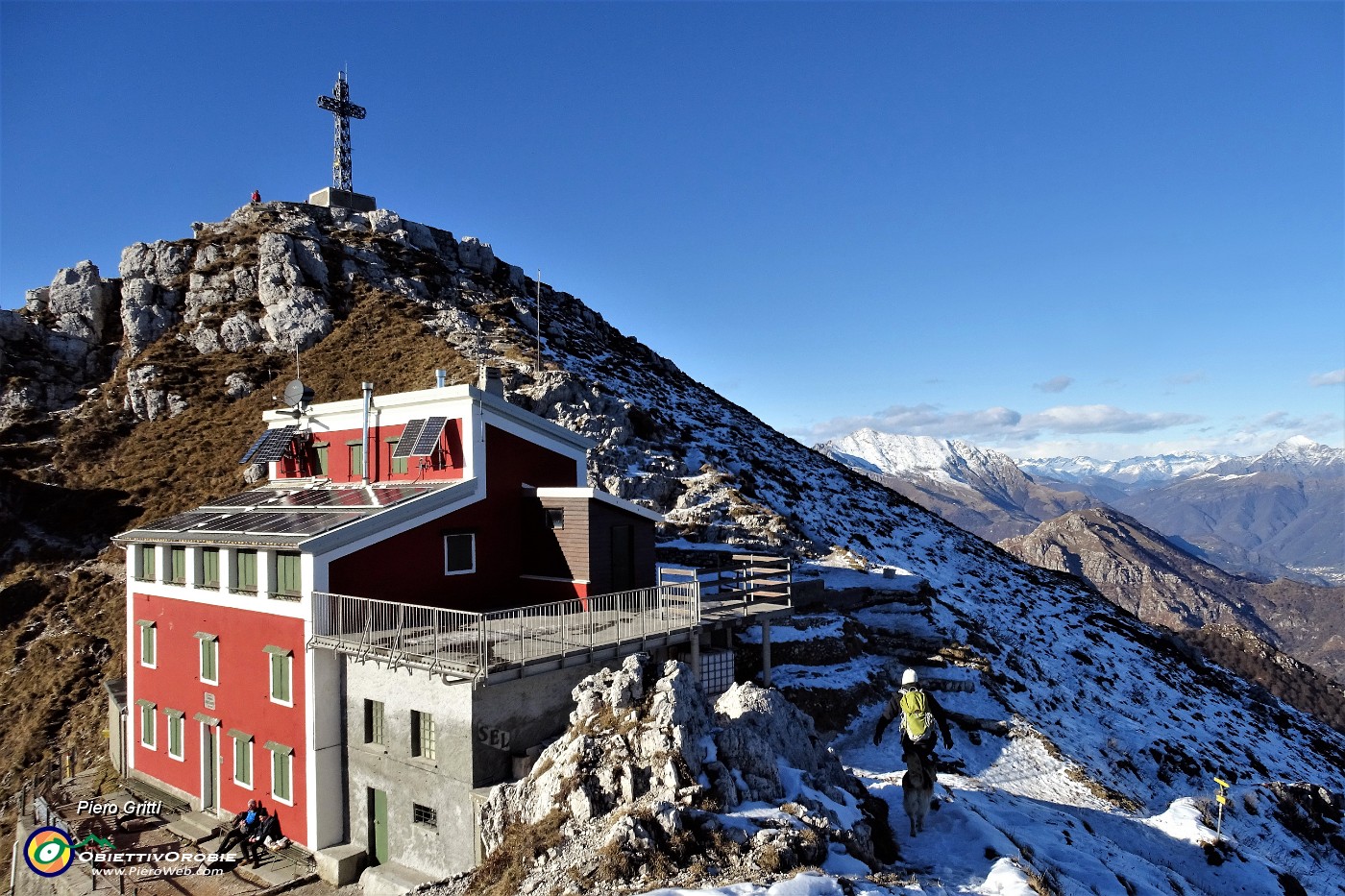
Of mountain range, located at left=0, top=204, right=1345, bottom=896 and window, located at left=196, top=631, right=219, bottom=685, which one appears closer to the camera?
mountain range, located at left=0, top=204, right=1345, bottom=896

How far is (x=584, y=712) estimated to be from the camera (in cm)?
1580

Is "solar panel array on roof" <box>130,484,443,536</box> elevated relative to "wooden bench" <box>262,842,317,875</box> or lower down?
elevated

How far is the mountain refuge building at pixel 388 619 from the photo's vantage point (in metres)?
17.0

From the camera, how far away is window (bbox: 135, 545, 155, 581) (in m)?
25.7

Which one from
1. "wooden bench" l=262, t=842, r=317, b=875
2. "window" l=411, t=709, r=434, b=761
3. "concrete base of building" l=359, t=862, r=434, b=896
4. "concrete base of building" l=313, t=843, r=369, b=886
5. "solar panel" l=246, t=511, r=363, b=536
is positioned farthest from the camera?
"solar panel" l=246, t=511, r=363, b=536

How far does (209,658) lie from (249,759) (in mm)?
3529

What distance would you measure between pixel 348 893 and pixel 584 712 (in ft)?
25.3

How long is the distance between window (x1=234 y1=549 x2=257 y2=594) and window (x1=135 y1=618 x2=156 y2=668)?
6769 mm

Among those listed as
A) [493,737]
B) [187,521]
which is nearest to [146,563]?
[187,521]

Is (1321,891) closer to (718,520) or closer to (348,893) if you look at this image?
(348,893)

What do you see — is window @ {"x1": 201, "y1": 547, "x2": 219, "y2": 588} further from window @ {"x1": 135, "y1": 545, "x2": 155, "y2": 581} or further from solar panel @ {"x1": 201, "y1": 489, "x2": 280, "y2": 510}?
window @ {"x1": 135, "y1": 545, "x2": 155, "y2": 581}

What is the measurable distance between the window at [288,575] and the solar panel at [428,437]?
15.3ft

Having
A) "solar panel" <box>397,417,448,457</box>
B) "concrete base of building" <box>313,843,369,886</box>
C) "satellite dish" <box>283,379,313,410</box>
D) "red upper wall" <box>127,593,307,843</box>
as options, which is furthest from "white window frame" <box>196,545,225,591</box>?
"concrete base of building" <box>313,843,369,886</box>

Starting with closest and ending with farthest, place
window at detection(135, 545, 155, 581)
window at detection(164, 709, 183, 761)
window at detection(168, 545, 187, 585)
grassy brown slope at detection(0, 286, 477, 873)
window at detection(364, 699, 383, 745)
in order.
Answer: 1. window at detection(364, 699, 383, 745)
2. window at detection(168, 545, 187, 585)
3. window at detection(164, 709, 183, 761)
4. window at detection(135, 545, 155, 581)
5. grassy brown slope at detection(0, 286, 477, 873)
